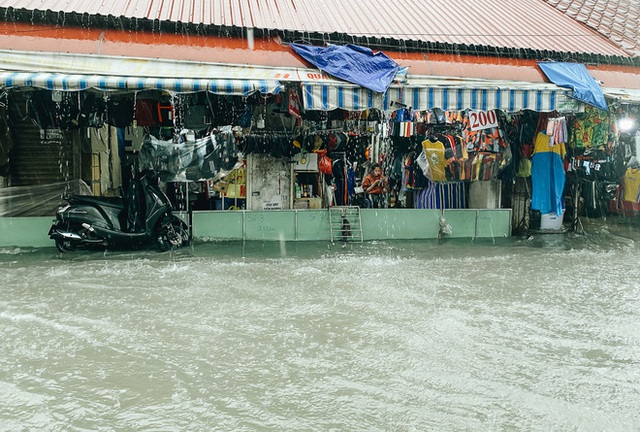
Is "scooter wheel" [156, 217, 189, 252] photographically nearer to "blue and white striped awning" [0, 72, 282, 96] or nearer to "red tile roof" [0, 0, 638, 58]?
"blue and white striped awning" [0, 72, 282, 96]

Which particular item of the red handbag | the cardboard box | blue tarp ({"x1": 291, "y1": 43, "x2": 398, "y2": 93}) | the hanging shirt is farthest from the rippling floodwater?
the cardboard box

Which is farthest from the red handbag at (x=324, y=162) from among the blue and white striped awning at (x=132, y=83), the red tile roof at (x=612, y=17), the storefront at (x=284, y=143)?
the red tile roof at (x=612, y=17)

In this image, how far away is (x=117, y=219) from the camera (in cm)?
950

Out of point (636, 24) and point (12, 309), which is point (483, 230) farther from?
point (12, 309)

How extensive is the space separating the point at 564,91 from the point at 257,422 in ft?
28.0

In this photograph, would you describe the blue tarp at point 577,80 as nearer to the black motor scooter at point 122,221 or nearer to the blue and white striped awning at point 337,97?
the blue and white striped awning at point 337,97

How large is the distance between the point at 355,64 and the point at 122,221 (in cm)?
490

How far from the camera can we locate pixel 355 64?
9.30m

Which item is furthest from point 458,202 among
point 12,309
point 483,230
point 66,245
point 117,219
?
point 12,309

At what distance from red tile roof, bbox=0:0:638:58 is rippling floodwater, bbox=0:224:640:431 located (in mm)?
4415

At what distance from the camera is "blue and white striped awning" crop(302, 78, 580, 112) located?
28.8ft

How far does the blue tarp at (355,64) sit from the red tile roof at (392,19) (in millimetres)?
811

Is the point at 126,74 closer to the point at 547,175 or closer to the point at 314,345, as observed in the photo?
the point at 314,345

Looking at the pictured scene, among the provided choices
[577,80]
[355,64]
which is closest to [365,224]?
[355,64]
